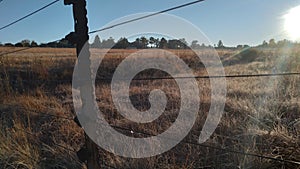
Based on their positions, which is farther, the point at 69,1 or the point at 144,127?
the point at 144,127

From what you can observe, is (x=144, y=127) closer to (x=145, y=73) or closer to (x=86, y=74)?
(x=86, y=74)

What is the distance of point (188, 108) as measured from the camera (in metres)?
4.46

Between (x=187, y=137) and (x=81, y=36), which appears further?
(x=187, y=137)

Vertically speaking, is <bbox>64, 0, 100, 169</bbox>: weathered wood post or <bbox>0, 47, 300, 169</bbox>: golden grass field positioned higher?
<bbox>64, 0, 100, 169</bbox>: weathered wood post

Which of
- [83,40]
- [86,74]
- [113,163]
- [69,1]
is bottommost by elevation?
[113,163]

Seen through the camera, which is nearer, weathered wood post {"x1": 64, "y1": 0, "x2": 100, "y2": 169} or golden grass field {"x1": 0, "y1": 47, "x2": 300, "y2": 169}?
weathered wood post {"x1": 64, "y1": 0, "x2": 100, "y2": 169}

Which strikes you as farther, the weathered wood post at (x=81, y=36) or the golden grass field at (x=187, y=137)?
the golden grass field at (x=187, y=137)

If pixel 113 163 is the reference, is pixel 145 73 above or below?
above

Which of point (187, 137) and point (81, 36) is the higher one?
point (81, 36)

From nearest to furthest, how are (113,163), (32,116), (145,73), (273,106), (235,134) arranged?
(113,163) → (235,134) → (273,106) → (32,116) → (145,73)

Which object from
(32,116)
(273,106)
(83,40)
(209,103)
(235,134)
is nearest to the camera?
(83,40)

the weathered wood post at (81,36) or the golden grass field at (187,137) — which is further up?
the weathered wood post at (81,36)

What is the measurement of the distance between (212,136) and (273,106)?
1.39 metres

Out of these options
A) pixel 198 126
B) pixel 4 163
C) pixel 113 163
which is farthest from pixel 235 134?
pixel 4 163
